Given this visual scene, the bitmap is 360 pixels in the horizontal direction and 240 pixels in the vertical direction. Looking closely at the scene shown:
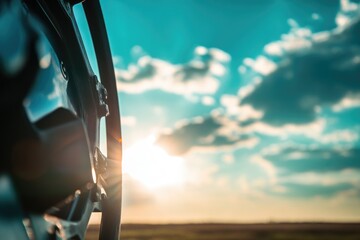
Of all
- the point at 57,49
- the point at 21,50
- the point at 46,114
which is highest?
the point at 57,49

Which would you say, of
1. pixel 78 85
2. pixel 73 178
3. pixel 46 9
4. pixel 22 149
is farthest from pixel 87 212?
pixel 46 9

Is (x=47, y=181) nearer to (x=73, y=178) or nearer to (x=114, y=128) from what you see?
(x=73, y=178)

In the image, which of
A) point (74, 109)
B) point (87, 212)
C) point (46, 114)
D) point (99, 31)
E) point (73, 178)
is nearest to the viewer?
point (46, 114)

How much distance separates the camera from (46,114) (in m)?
1.53

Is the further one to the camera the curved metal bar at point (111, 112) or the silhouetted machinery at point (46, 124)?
the curved metal bar at point (111, 112)

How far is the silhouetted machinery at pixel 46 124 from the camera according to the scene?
1.39 metres

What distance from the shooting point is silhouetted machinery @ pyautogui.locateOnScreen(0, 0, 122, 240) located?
4.56 feet

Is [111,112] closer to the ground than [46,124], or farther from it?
farther from it

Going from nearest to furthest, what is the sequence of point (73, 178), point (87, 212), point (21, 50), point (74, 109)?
point (21, 50)
point (73, 178)
point (74, 109)
point (87, 212)

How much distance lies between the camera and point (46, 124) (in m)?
1.54

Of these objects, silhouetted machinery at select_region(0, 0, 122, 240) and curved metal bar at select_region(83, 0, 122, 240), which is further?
curved metal bar at select_region(83, 0, 122, 240)

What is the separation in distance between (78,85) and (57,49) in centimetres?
16

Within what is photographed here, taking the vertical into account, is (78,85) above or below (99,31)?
below

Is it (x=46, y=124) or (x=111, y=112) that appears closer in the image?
(x=46, y=124)
